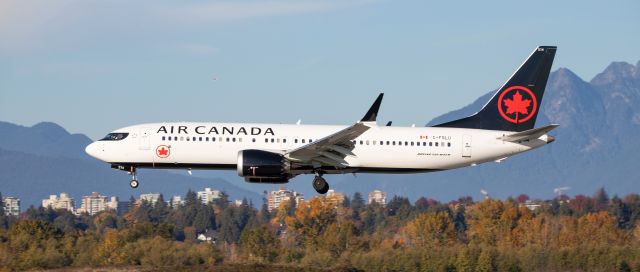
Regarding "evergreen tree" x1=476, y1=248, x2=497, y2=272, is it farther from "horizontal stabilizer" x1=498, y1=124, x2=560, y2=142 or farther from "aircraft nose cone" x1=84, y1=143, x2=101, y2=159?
"aircraft nose cone" x1=84, y1=143, x2=101, y2=159

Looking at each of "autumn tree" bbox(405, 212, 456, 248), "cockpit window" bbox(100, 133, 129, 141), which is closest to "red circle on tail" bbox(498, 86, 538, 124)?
"cockpit window" bbox(100, 133, 129, 141)

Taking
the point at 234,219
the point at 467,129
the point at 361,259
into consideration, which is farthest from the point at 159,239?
the point at 234,219

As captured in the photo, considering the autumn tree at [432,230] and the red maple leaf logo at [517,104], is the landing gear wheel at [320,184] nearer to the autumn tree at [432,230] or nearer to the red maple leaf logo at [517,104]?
the red maple leaf logo at [517,104]

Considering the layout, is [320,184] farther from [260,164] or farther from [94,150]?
[94,150]

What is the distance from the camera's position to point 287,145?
5950 cm

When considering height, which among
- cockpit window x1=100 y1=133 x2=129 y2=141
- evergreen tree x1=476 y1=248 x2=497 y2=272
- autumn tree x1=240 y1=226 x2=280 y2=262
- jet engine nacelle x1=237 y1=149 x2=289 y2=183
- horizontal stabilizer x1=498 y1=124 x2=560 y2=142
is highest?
cockpit window x1=100 y1=133 x2=129 y2=141

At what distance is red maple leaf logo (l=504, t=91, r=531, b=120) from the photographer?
63219 millimetres

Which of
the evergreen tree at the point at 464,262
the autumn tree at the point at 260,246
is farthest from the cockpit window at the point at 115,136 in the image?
the evergreen tree at the point at 464,262

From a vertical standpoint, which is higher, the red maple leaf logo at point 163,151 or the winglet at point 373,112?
the winglet at point 373,112

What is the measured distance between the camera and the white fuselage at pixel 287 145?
59.3m

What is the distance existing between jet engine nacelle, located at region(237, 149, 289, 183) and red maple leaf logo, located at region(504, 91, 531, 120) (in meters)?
14.0

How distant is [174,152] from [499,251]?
36493 mm

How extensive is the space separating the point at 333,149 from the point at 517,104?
12.0 meters

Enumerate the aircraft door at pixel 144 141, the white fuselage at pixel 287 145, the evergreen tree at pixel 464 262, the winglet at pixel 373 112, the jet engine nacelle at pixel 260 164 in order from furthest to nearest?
the evergreen tree at pixel 464 262
the aircraft door at pixel 144 141
the white fuselage at pixel 287 145
the jet engine nacelle at pixel 260 164
the winglet at pixel 373 112
